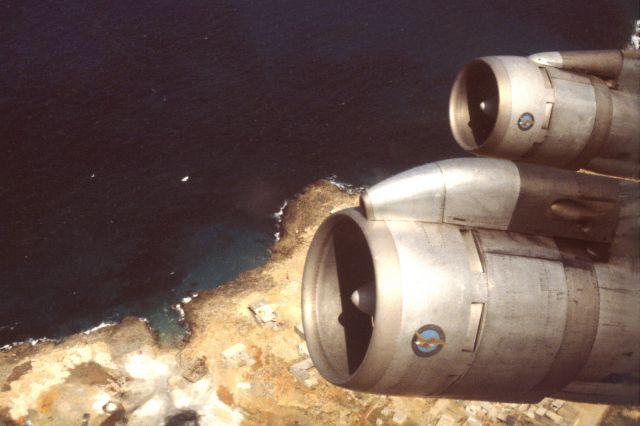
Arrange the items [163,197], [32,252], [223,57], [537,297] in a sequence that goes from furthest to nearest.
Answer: [223,57] < [163,197] < [32,252] < [537,297]

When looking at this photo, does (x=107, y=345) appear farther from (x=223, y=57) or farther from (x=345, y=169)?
(x=223, y=57)

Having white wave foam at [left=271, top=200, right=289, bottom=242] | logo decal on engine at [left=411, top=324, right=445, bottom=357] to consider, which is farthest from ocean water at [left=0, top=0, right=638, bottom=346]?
logo decal on engine at [left=411, top=324, right=445, bottom=357]

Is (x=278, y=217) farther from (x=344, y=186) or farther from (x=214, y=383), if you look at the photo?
(x=214, y=383)

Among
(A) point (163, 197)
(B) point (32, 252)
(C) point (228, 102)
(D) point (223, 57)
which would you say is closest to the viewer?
(B) point (32, 252)

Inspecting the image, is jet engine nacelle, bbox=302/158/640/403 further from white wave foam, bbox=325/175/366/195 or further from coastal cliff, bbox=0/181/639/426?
white wave foam, bbox=325/175/366/195

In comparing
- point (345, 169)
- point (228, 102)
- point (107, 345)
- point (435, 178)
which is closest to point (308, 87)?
point (228, 102)

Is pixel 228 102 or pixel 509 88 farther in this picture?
pixel 228 102

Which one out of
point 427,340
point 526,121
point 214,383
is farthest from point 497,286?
point 214,383
